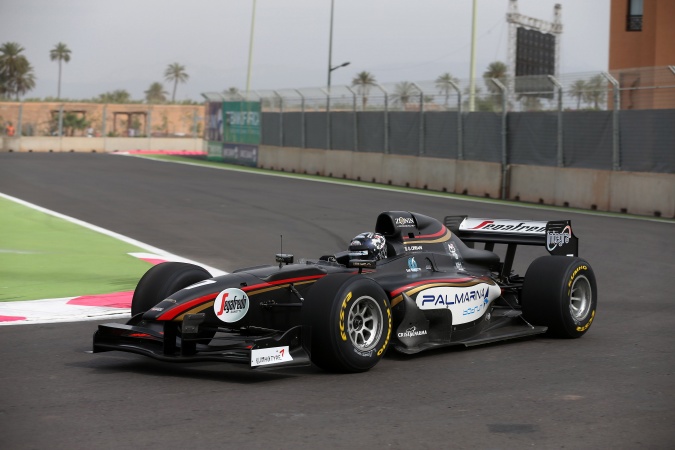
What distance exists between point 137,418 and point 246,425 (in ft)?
2.21

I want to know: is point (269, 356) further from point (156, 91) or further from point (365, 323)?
point (156, 91)

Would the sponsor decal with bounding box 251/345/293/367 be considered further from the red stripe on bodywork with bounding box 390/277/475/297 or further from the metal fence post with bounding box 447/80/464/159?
the metal fence post with bounding box 447/80/464/159

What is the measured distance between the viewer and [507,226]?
10.6 metres

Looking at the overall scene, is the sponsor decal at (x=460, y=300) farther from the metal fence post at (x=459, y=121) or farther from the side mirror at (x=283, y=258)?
the metal fence post at (x=459, y=121)

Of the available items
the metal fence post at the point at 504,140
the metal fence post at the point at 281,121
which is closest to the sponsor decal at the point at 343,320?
the metal fence post at the point at 504,140

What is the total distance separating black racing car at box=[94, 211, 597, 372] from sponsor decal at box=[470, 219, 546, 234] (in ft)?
0.04

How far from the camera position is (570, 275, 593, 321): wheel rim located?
969cm

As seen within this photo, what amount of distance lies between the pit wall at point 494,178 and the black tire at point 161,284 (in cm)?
1639

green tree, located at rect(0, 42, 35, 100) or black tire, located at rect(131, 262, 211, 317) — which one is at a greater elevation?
green tree, located at rect(0, 42, 35, 100)

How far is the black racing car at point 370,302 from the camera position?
761cm

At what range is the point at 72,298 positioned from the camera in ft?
38.2

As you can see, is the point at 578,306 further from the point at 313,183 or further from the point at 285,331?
the point at 313,183

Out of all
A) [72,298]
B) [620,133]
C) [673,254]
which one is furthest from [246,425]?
[620,133]

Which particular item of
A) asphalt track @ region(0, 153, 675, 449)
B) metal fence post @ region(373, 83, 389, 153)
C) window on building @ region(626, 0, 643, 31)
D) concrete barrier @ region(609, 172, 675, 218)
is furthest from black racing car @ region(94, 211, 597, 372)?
window on building @ region(626, 0, 643, 31)
